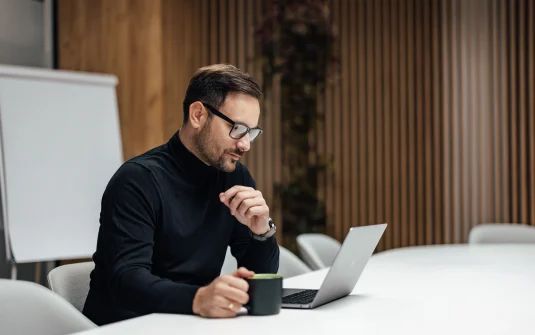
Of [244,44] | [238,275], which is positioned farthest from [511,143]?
[238,275]

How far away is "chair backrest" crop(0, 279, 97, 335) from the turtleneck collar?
698 millimetres

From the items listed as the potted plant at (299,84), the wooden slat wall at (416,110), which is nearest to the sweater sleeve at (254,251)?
the wooden slat wall at (416,110)

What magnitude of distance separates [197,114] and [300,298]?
27.7 inches

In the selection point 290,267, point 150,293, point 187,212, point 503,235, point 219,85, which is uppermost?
point 219,85

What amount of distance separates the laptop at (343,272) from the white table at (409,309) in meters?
0.03

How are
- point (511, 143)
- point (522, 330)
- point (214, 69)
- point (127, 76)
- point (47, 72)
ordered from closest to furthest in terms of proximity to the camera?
point (522, 330), point (214, 69), point (47, 72), point (127, 76), point (511, 143)

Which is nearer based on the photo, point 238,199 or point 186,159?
point 238,199

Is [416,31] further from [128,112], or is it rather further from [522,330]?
[522,330]

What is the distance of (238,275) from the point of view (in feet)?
5.87

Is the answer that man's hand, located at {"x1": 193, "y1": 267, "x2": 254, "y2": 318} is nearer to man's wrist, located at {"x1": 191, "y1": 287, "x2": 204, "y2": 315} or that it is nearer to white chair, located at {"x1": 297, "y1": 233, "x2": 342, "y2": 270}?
man's wrist, located at {"x1": 191, "y1": 287, "x2": 204, "y2": 315}

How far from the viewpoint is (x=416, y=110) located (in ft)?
23.2

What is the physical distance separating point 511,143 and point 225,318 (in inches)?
220

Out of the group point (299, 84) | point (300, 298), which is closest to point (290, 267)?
point (300, 298)

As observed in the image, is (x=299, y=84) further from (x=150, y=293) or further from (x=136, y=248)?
(x=150, y=293)
